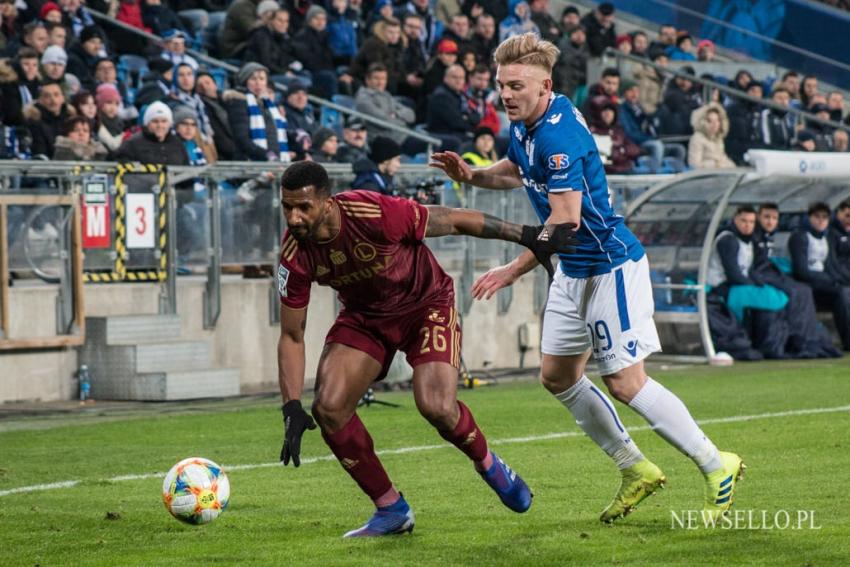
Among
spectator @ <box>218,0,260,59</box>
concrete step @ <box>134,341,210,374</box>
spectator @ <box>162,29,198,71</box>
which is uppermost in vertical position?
spectator @ <box>218,0,260,59</box>

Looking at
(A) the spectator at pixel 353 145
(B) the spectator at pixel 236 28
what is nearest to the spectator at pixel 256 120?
(A) the spectator at pixel 353 145

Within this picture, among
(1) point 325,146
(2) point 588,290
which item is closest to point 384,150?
(1) point 325,146

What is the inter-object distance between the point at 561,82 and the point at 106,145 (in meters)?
9.20

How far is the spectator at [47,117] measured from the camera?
15750mm

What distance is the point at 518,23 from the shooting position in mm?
24578

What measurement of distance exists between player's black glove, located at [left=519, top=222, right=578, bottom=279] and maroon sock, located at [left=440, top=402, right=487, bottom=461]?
872 millimetres

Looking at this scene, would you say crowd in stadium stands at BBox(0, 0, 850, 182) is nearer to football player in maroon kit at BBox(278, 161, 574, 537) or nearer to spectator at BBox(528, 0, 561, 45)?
spectator at BBox(528, 0, 561, 45)

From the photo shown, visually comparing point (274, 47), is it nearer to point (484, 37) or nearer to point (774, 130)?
point (484, 37)

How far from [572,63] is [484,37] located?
1.38 metres

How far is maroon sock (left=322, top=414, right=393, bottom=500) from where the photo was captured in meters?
7.57

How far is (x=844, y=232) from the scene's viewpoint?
20.0 metres

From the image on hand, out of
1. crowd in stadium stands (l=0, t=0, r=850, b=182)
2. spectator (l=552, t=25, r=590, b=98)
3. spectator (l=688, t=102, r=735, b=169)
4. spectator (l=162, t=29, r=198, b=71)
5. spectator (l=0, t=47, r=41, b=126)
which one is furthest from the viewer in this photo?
spectator (l=552, t=25, r=590, b=98)

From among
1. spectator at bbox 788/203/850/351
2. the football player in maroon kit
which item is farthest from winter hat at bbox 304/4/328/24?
the football player in maroon kit

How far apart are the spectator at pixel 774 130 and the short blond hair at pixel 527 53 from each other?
1713cm
